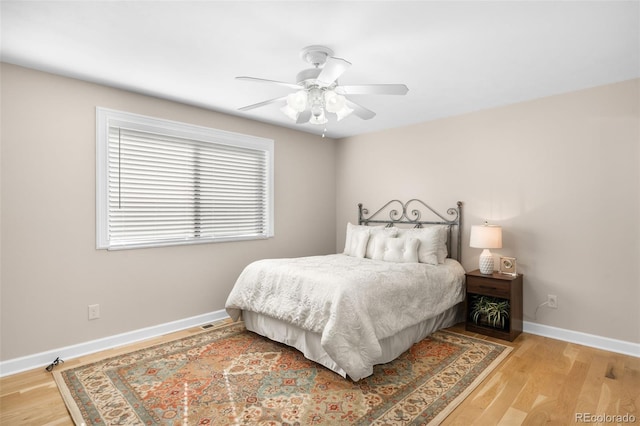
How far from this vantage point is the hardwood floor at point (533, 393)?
2.14 m

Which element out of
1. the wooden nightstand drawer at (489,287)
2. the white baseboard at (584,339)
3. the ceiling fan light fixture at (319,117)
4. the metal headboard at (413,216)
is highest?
the ceiling fan light fixture at (319,117)

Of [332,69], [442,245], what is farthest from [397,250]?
[332,69]

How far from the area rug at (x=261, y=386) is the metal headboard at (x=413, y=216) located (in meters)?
1.40

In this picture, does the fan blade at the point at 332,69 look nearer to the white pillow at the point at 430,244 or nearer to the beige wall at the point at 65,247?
the beige wall at the point at 65,247

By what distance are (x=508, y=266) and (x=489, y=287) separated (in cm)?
38

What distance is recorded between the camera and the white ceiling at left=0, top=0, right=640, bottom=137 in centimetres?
202

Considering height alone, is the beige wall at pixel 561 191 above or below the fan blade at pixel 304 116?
below

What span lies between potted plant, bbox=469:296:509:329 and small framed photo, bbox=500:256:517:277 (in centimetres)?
31

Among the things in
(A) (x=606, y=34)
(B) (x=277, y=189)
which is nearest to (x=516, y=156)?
(A) (x=606, y=34)

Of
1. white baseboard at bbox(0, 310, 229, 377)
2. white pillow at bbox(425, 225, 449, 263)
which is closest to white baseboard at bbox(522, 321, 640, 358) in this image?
white pillow at bbox(425, 225, 449, 263)

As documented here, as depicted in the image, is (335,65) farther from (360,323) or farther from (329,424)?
(329,424)

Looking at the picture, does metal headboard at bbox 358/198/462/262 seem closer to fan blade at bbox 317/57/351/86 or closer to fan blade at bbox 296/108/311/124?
fan blade at bbox 296/108/311/124

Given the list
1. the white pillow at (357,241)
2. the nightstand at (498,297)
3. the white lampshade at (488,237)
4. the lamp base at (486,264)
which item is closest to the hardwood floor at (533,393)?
the nightstand at (498,297)

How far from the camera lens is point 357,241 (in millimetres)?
4305
